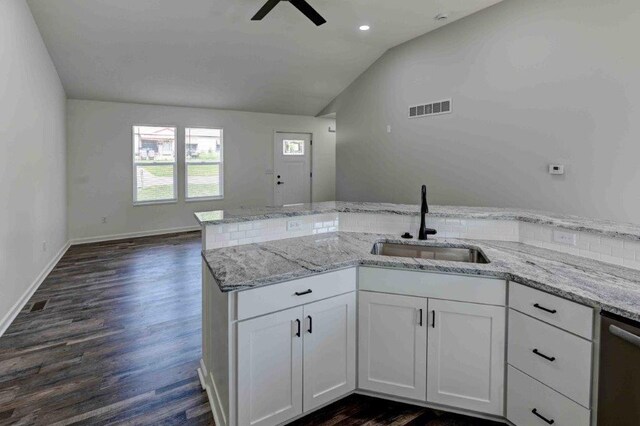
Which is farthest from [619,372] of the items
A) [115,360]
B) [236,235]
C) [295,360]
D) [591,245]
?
[115,360]

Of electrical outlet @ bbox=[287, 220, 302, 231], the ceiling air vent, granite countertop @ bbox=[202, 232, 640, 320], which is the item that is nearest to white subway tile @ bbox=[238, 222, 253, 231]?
granite countertop @ bbox=[202, 232, 640, 320]

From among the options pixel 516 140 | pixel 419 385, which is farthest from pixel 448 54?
pixel 419 385

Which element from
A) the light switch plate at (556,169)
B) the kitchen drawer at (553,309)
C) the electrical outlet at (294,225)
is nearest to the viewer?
the kitchen drawer at (553,309)

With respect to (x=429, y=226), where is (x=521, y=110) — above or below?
above

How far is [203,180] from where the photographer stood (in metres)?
7.39

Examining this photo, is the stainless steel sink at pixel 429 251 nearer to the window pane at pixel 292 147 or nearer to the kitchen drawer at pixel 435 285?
the kitchen drawer at pixel 435 285

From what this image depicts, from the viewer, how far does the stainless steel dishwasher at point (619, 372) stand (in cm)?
124

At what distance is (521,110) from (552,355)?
11.5ft

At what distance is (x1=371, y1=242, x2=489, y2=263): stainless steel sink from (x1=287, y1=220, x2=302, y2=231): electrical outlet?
1.83 ft

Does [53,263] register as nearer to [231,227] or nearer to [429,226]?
[231,227]

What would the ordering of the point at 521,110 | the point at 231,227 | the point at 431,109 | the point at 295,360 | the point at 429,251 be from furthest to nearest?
the point at 431,109
the point at 521,110
the point at 429,251
the point at 231,227
the point at 295,360

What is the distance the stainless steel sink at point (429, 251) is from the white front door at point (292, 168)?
242 inches

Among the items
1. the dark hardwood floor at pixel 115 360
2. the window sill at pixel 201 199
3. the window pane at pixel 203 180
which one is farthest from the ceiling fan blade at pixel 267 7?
the window sill at pixel 201 199

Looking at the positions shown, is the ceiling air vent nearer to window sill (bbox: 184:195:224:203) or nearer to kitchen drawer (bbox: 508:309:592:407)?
kitchen drawer (bbox: 508:309:592:407)
